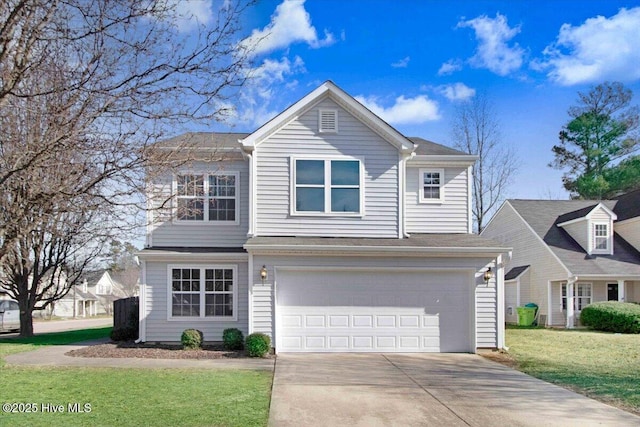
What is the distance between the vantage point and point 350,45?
12117mm

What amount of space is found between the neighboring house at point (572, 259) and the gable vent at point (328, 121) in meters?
13.9

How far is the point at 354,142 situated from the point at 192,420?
10066mm

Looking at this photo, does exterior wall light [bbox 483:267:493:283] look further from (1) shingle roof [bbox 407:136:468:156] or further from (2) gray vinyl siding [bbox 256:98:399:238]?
(1) shingle roof [bbox 407:136:468:156]

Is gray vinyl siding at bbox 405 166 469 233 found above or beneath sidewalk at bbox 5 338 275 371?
above

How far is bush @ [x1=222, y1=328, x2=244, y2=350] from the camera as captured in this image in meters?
14.4

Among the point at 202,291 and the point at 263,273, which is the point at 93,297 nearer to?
the point at 202,291

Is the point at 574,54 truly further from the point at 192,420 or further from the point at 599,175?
the point at 599,175

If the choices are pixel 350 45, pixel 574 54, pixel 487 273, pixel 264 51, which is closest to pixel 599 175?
pixel 574 54

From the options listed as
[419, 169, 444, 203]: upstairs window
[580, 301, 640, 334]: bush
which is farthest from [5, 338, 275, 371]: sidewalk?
[580, 301, 640, 334]: bush

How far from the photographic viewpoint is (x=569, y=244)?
25266mm

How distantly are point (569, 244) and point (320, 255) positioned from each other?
16.2 meters

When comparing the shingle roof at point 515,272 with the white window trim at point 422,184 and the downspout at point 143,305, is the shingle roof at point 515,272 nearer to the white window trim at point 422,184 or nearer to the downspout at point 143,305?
the white window trim at point 422,184

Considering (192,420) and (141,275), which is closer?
(192,420)

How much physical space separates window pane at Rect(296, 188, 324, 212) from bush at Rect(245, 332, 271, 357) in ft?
12.4
